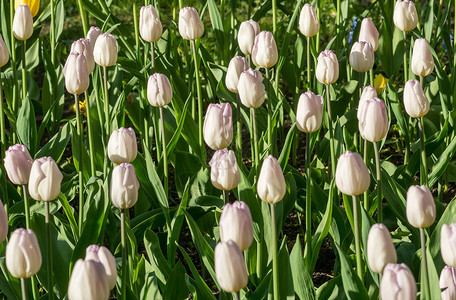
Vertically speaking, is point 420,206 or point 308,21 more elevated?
point 308,21

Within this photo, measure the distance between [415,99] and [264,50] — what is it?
16.3 inches

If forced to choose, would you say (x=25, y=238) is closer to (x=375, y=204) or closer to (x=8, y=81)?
(x=375, y=204)

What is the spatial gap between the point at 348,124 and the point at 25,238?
1.50 meters

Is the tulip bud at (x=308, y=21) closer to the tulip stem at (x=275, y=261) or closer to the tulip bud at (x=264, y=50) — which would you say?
the tulip bud at (x=264, y=50)

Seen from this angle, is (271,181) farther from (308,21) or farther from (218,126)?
(308,21)

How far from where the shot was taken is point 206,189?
2.26m

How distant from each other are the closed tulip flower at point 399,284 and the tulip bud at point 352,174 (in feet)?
0.96

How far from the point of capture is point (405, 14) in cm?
227

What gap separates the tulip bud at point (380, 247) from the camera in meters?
1.26

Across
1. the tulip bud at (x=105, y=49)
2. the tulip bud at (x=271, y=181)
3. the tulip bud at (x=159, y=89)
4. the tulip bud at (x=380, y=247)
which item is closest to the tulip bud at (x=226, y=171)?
the tulip bud at (x=271, y=181)

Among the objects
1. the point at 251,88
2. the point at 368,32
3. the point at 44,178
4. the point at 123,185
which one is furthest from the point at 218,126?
the point at 368,32

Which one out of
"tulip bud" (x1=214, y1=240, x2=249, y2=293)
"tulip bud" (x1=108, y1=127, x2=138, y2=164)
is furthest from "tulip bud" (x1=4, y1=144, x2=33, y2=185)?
"tulip bud" (x1=214, y1=240, x2=249, y2=293)

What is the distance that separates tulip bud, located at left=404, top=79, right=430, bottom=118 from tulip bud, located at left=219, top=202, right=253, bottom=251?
69cm

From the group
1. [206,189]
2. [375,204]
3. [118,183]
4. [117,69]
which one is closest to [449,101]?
[375,204]
